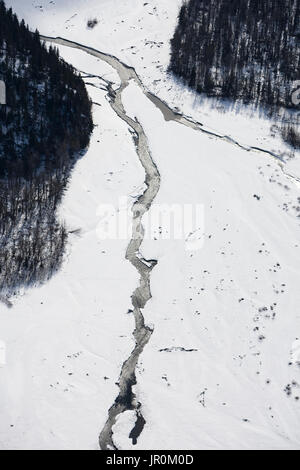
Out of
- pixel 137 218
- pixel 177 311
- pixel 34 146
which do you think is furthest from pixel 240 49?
pixel 177 311

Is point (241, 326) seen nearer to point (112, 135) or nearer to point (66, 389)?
point (66, 389)

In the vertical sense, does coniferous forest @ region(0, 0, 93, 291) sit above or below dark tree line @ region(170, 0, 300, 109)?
below

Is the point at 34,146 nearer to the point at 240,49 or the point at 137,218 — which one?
the point at 137,218

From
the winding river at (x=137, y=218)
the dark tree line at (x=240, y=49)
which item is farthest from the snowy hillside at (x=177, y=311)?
the dark tree line at (x=240, y=49)

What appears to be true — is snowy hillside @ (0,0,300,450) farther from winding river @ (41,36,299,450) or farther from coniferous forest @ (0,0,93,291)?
coniferous forest @ (0,0,93,291)

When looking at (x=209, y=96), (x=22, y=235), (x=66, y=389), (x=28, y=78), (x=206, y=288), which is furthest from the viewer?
(x=209, y=96)

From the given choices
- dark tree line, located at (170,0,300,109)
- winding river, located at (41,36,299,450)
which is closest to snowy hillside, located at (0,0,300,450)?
winding river, located at (41,36,299,450)

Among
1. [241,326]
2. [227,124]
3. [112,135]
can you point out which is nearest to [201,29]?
[227,124]
